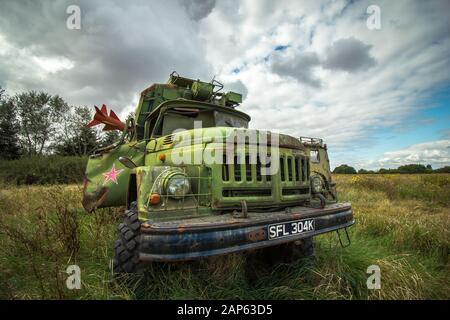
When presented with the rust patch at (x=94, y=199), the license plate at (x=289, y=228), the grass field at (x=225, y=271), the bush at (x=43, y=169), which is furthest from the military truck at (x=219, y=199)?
the bush at (x=43, y=169)

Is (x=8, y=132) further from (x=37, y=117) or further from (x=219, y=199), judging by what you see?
(x=219, y=199)

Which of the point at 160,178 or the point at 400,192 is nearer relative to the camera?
the point at 160,178

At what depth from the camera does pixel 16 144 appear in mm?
29781

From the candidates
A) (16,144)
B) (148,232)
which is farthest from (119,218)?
(16,144)

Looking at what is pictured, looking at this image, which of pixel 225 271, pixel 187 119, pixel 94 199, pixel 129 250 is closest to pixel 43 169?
pixel 94 199

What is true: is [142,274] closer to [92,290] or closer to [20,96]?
[92,290]

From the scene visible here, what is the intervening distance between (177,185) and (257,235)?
2.78 feet

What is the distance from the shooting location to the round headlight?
2.34m

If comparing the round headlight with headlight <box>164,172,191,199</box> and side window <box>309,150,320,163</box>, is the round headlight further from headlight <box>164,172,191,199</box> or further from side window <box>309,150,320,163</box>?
side window <box>309,150,320,163</box>

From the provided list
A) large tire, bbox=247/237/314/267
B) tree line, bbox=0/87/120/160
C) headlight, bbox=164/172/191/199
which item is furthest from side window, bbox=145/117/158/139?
tree line, bbox=0/87/120/160

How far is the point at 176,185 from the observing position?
237 centimetres

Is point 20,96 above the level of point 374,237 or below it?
above
